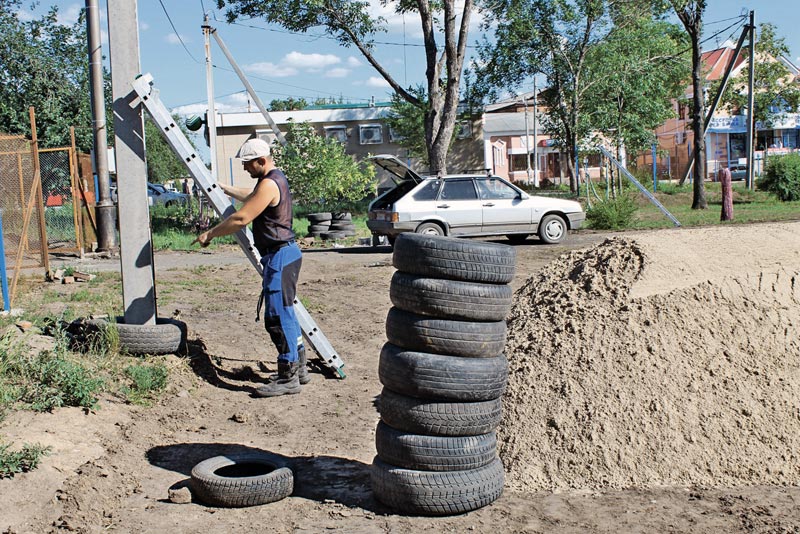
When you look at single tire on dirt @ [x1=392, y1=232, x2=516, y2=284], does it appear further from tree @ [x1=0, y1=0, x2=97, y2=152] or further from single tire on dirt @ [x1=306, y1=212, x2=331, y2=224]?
tree @ [x1=0, y1=0, x2=97, y2=152]

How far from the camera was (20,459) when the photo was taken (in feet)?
15.1

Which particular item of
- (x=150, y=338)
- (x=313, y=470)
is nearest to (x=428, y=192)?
(x=150, y=338)

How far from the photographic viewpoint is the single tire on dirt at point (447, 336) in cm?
439

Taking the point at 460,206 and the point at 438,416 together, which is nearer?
the point at 438,416

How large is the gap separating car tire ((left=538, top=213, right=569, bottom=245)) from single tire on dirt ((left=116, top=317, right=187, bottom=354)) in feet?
40.4

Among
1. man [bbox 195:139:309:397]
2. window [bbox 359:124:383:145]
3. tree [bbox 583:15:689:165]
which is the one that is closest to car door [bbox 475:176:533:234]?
man [bbox 195:139:309:397]

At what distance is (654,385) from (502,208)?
1270cm

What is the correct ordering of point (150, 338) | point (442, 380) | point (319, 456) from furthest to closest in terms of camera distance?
point (150, 338) < point (319, 456) < point (442, 380)

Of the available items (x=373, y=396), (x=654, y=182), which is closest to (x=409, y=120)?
(x=654, y=182)

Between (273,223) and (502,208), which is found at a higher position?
(273,223)

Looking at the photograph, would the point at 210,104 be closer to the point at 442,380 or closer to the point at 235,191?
the point at 235,191

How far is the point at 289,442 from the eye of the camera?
5.70m

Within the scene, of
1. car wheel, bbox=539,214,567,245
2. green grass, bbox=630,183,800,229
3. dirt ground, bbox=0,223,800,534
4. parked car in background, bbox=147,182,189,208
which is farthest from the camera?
parked car in background, bbox=147,182,189,208

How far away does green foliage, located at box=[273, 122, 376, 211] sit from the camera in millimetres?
21531
